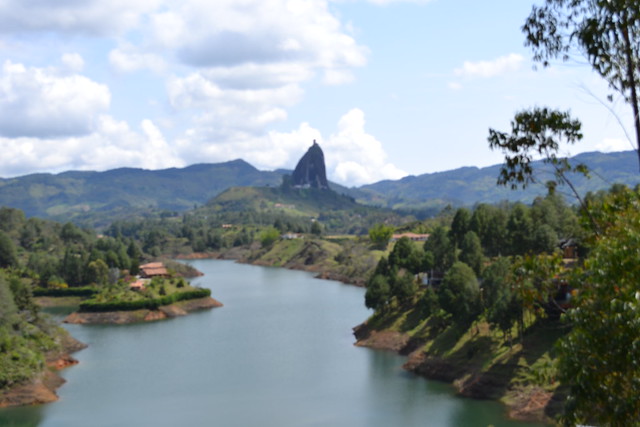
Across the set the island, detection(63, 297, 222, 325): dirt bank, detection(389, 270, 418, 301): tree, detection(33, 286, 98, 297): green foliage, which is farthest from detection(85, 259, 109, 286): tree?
detection(389, 270, 418, 301): tree

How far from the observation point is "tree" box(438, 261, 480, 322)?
60062mm

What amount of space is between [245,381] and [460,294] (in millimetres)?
20438

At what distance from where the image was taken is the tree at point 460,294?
6006 centimetres

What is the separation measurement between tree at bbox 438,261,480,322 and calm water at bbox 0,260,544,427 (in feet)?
23.7

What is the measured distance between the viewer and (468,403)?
49.8 metres

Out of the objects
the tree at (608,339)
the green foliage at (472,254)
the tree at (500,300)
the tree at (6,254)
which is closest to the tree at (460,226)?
the green foliage at (472,254)

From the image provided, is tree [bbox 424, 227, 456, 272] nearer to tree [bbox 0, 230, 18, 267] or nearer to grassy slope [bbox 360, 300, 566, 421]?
grassy slope [bbox 360, 300, 566, 421]

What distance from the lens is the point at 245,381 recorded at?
58938 mm

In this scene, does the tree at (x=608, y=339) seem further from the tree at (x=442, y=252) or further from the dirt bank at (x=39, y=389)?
the tree at (x=442, y=252)

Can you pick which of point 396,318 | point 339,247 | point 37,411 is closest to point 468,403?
point 396,318

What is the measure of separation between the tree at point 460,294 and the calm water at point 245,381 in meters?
7.23

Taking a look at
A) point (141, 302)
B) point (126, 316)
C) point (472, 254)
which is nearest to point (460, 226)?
point (472, 254)

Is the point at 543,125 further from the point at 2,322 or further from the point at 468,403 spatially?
the point at 2,322

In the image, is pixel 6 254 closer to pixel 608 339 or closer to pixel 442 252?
pixel 442 252
